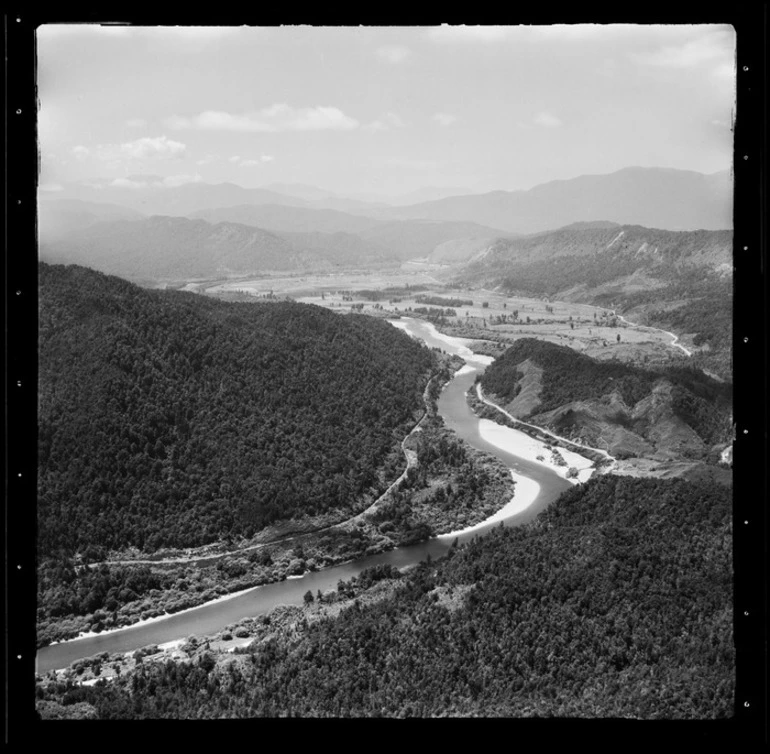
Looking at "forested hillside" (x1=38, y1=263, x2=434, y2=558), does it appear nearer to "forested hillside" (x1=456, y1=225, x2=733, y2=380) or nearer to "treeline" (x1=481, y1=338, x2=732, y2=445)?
"treeline" (x1=481, y1=338, x2=732, y2=445)

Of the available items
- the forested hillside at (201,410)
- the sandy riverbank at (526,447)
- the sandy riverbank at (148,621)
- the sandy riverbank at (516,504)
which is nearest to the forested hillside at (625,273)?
the forested hillside at (201,410)

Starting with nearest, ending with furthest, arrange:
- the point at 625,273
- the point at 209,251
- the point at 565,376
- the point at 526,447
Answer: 1. the point at 209,251
2. the point at 526,447
3. the point at 565,376
4. the point at 625,273

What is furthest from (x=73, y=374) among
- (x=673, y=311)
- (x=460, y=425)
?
(x=673, y=311)

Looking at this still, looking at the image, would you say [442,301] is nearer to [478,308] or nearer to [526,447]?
[478,308]

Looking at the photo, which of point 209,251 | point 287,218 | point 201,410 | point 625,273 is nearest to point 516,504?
point 201,410

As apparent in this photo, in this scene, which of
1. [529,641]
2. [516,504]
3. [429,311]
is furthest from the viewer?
[429,311]
